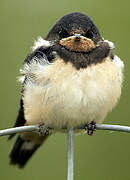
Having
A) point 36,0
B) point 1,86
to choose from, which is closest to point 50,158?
point 1,86

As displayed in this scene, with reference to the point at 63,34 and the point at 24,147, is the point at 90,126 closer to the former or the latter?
the point at 63,34

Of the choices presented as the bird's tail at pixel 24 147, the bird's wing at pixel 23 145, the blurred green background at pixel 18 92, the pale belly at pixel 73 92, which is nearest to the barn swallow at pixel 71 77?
the pale belly at pixel 73 92

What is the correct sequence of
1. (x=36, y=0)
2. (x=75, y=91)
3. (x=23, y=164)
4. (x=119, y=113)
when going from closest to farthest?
1. (x=75, y=91)
2. (x=23, y=164)
3. (x=119, y=113)
4. (x=36, y=0)

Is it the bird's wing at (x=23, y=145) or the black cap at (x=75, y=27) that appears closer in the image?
the black cap at (x=75, y=27)

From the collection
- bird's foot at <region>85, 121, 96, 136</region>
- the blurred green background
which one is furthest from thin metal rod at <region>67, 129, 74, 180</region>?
the blurred green background

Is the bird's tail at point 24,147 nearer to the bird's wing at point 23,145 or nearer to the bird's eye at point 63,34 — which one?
the bird's wing at point 23,145

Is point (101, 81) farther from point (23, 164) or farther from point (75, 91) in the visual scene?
point (23, 164)

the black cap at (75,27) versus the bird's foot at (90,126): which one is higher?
the black cap at (75,27)
